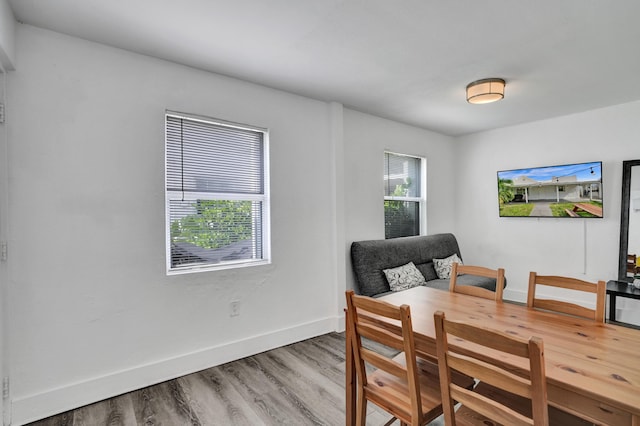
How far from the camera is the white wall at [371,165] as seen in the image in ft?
12.5

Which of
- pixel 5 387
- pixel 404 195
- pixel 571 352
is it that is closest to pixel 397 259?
pixel 404 195

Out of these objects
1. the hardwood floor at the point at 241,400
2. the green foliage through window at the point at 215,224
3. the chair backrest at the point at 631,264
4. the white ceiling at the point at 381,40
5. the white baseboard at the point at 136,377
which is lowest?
the hardwood floor at the point at 241,400

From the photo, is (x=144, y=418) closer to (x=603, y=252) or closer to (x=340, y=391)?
(x=340, y=391)

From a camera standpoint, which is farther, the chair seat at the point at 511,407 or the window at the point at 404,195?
the window at the point at 404,195

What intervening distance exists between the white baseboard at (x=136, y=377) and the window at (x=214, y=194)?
Result: 71 centimetres

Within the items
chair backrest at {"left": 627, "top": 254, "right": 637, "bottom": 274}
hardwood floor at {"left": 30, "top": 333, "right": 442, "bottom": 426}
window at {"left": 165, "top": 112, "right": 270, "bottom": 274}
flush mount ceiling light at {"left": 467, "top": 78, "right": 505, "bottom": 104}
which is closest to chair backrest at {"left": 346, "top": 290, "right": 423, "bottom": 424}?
hardwood floor at {"left": 30, "top": 333, "right": 442, "bottom": 426}

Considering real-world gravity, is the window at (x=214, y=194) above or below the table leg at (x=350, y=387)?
above

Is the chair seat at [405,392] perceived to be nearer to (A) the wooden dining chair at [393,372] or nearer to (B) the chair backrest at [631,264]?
→ (A) the wooden dining chair at [393,372]

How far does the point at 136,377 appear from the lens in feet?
7.86

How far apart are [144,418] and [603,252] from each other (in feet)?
16.2

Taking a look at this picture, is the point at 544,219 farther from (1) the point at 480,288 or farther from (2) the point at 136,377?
(2) the point at 136,377

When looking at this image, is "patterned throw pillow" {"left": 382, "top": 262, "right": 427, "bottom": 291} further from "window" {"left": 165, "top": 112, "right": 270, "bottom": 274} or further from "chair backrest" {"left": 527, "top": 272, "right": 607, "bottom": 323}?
"chair backrest" {"left": 527, "top": 272, "right": 607, "bottom": 323}

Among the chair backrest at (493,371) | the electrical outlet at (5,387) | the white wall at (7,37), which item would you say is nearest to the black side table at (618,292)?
the chair backrest at (493,371)

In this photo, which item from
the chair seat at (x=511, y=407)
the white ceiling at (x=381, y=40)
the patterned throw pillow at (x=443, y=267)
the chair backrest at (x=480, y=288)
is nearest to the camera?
the chair seat at (x=511, y=407)
